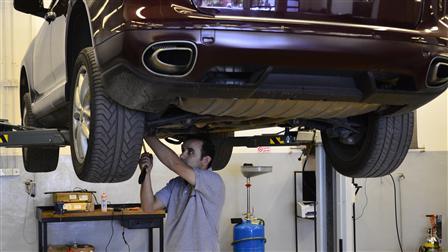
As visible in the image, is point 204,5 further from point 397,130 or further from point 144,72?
point 397,130

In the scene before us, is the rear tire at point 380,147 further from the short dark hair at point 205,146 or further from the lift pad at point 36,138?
the lift pad at point 36,138

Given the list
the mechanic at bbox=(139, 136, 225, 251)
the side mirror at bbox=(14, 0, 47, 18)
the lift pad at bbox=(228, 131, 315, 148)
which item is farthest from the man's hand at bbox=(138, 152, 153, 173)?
the side mirror at bbox=(14, 0, 47, 18)

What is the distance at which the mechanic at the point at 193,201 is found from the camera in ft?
10.3

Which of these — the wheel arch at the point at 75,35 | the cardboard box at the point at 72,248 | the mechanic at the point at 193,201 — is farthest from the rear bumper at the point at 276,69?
the cardboard box at the point at 72,248

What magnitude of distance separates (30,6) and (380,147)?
212cm

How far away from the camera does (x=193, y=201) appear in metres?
3.19

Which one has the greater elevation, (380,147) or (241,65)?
(241,65)

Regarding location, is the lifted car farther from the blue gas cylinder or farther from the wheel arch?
the blue gas cylinder

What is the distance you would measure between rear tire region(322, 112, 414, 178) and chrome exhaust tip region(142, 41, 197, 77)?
1.06m

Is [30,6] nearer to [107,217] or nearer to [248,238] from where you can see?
[107,217]

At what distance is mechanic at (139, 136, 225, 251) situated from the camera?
3146mm

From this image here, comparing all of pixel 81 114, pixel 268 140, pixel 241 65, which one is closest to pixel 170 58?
pixel 241 65

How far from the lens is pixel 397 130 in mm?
2668

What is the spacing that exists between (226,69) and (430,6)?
0.79 m
